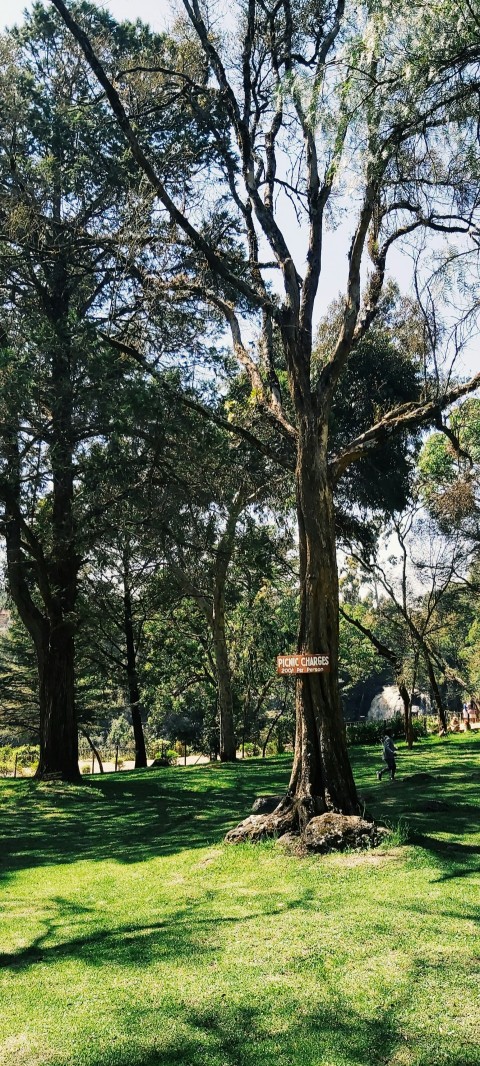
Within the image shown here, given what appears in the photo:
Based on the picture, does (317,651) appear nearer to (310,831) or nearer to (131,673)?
(310,831)

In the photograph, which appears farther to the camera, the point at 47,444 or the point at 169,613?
the point at 169,613

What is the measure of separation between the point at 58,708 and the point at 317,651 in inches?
396

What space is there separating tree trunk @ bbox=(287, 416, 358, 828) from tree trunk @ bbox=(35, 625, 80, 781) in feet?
31.7

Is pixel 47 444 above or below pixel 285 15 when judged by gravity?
below

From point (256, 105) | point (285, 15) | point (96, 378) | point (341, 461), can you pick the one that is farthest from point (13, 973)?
point (285, 15)

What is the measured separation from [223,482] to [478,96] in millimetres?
8695

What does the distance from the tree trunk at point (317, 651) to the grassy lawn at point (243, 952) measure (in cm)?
79

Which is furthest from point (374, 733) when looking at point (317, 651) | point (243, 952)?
point (243, 952)

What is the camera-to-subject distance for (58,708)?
55.9 feet

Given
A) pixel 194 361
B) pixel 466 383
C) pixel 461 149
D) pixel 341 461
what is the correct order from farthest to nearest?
1. pixel 194 361
2. pixel 341 461
3. pixel 466 383
4. pixel 461 149

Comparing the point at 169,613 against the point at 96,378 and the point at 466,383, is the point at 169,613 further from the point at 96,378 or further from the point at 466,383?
the point at 466,383

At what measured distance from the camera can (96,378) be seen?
12305 millimetres

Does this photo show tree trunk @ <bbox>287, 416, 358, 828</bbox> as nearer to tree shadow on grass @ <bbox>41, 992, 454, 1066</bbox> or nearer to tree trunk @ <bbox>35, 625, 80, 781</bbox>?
tree shadow on grass @ <bbox>41, 992, 454, 1066</bbox>

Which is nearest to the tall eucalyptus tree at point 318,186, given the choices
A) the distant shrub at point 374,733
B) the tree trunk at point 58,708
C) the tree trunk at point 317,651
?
the tree trunk at point 317,651
